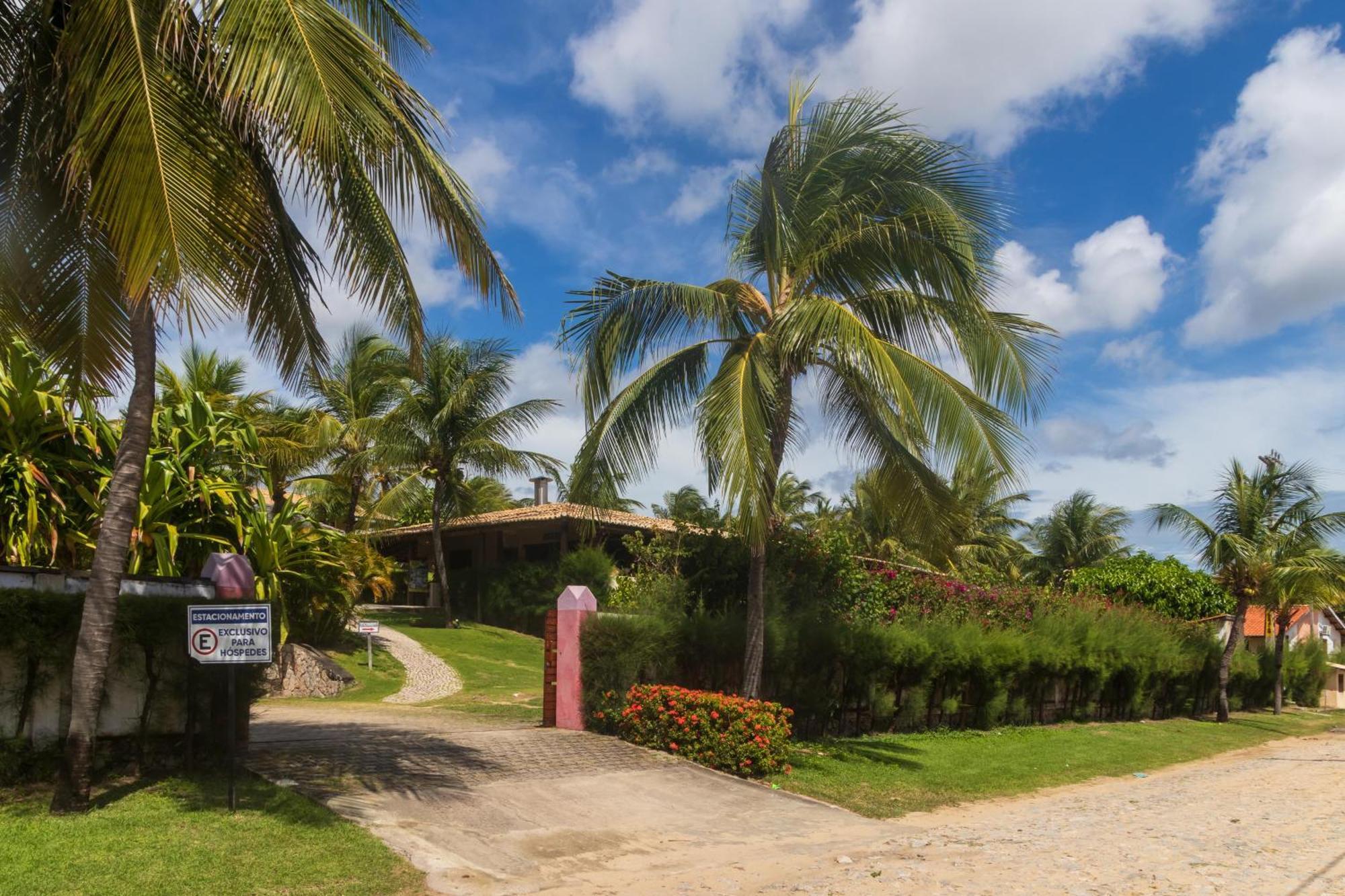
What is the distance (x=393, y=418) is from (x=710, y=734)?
20.1 meters

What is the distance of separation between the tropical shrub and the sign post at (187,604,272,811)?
28.6 meters

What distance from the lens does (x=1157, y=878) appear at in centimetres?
846

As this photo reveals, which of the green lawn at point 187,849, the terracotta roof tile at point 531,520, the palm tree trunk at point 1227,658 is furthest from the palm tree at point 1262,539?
the green lawn at point 187,849

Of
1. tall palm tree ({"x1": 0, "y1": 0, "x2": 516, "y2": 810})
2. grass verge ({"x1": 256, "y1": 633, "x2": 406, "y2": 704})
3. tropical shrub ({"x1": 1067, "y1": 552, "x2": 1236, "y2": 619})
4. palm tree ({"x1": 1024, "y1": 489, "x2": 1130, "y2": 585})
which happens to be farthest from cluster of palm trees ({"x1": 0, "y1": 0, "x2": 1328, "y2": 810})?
palm tree ({"x1": 1024, "y1": 489, "x2": 1130, "y2": 585})

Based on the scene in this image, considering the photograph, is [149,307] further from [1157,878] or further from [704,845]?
[1157,878]

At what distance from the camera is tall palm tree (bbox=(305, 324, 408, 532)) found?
30391mm

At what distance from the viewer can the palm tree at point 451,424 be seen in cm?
3033

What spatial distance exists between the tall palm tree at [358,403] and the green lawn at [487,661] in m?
4.27

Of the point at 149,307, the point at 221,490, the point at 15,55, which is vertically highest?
the point at 15,55

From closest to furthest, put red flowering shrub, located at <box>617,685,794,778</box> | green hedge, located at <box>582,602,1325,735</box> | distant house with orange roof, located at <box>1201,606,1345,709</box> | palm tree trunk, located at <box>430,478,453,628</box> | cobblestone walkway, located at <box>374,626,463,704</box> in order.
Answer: red flowering shrub, located at <box>617,685,794,778</box>
green hedge, located at <box>582,602,1325,735</box>
cobblestone walkway, located at <box>374,626,463,704</box>
palm tree trunk, located at <box>430,478,453,628</box>
distant house with orange roof, located at <box>1201,606,1345,709</box>

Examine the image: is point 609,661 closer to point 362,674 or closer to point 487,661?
point 362,674

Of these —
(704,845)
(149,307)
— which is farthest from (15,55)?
(704,845)

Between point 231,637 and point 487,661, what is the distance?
17.1 metres

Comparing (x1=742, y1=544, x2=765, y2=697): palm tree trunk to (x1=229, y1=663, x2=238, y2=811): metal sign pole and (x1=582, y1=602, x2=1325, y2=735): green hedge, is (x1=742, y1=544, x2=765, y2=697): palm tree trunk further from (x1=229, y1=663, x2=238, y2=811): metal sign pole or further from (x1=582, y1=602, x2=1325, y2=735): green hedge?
(x1=229, y1=663, x2=238, y2=811): metal sign pole
